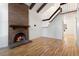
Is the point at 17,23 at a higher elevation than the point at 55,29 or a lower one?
higher

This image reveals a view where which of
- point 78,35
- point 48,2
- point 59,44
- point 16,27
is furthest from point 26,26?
point 78,35

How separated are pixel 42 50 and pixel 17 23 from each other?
29.0 inches

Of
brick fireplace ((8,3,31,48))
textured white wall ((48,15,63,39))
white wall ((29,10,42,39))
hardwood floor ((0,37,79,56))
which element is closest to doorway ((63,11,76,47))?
hardwood floor ((0,37,79,56))

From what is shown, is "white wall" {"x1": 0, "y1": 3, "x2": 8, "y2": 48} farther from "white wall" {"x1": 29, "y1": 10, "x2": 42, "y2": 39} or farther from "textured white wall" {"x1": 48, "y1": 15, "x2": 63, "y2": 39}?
"textured white wall" {"x1": 48, "y1": 15, "x2": 63, "y2": 39}

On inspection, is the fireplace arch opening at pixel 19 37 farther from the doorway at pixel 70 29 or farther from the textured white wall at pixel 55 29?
the doorway at pixel 70 29

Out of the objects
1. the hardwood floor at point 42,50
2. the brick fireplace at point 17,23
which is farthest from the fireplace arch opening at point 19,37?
the hardwood floor at point 42,50

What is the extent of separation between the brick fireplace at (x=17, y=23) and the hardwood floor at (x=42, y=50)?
12cm

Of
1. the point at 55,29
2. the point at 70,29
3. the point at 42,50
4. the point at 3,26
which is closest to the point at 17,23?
the point at 3,26

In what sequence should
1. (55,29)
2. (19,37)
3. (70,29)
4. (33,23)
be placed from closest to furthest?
(70,29)
(33,23)
(19,37)
(55,29)

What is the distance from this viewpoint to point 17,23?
238cm

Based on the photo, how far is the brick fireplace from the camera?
90.0 inches

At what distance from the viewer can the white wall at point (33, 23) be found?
2.35m

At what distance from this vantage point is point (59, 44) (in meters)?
2.46

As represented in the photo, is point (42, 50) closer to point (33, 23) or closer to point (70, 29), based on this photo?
point (33, 23)
